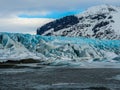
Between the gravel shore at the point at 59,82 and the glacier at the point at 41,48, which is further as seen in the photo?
the glacier at the point at 41,48

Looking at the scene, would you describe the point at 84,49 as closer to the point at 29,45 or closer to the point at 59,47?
the point at 59,47

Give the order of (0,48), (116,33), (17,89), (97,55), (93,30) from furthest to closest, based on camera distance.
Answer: (93,30), (116,33), (97,55), (0,48), (17,89)

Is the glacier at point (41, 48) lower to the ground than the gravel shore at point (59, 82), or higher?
higher

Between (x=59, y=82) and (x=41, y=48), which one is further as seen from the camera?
(x=41, y=48)

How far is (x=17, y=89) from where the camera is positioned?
20.9m

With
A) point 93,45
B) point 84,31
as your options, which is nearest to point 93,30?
point 84,31

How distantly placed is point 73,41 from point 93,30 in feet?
404

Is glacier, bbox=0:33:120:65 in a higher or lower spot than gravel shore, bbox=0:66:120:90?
higher

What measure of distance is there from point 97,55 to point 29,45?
1345 centimetres

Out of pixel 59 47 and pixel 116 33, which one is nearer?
pixel 59 47

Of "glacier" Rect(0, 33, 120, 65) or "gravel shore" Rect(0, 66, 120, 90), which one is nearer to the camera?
"gravel shore" Rect(0, 66, 120, 90)

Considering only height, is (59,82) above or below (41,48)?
below

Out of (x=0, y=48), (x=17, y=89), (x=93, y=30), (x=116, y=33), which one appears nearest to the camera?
(x=17, y=89)

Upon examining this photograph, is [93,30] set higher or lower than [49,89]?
higher
